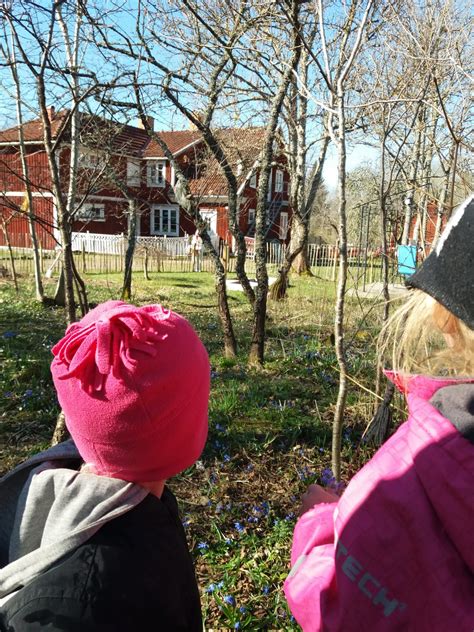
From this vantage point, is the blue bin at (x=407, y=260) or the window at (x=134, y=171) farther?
the window at (x=134, y=171)

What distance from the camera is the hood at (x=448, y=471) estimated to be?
81 centimetres

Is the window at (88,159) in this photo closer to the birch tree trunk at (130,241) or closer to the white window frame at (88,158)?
the white window frame at (88,158)

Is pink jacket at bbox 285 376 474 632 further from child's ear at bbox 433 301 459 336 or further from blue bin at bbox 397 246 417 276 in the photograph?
blue bin at bbox 397 246 417 276

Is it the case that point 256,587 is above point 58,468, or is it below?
below

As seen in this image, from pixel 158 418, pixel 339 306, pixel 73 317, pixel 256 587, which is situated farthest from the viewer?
pixel 73 317

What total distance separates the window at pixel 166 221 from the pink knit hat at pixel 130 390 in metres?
32.9

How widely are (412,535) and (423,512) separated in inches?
1.8

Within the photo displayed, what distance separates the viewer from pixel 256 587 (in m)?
2.37

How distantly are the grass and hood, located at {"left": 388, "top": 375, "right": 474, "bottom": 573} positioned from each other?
1.61 metres

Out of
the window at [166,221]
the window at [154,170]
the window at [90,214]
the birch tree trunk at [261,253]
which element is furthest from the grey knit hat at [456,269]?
the window at [166,221]

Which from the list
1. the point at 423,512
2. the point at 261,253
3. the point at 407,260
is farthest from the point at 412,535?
the point at 407,260

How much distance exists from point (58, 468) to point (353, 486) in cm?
68

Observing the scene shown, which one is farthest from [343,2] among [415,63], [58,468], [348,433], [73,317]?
[348,433]

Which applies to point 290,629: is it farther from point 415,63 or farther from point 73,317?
point 415,63
